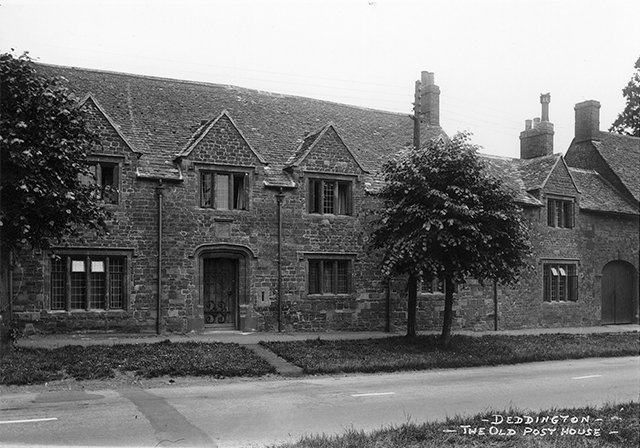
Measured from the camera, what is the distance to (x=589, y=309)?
31.3 m

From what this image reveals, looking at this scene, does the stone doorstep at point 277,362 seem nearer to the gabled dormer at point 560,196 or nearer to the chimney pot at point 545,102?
the gabled dormer at point 560,196

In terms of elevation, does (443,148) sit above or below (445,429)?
above

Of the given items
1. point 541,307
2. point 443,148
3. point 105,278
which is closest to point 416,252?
point 443,148

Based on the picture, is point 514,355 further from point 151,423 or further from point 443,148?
point 151,423

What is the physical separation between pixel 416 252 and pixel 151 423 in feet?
35.8

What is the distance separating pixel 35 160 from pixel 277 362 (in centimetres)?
766

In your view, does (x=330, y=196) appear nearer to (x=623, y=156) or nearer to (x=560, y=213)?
(x=560, y=213)

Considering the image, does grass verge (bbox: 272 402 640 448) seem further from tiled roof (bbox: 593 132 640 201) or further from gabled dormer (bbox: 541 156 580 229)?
tiled roof (bbox: 593 132 640 201)

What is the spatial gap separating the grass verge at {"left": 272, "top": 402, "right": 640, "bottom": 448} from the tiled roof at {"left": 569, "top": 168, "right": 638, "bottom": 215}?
23.0 meters

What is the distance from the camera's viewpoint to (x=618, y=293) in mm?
32719

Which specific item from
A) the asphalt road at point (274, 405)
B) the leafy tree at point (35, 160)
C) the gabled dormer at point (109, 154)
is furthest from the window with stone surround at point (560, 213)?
the leafy tree at point (35, 160)

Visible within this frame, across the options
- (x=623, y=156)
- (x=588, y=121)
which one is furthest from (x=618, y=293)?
(x=588, y=121)

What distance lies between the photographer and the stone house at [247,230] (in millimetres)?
21078

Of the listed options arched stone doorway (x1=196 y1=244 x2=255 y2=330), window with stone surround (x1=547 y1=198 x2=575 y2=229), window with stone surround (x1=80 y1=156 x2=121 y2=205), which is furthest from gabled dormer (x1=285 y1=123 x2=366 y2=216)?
window with stone surround (x1=547 y1=198 x2=575 y2=229)
